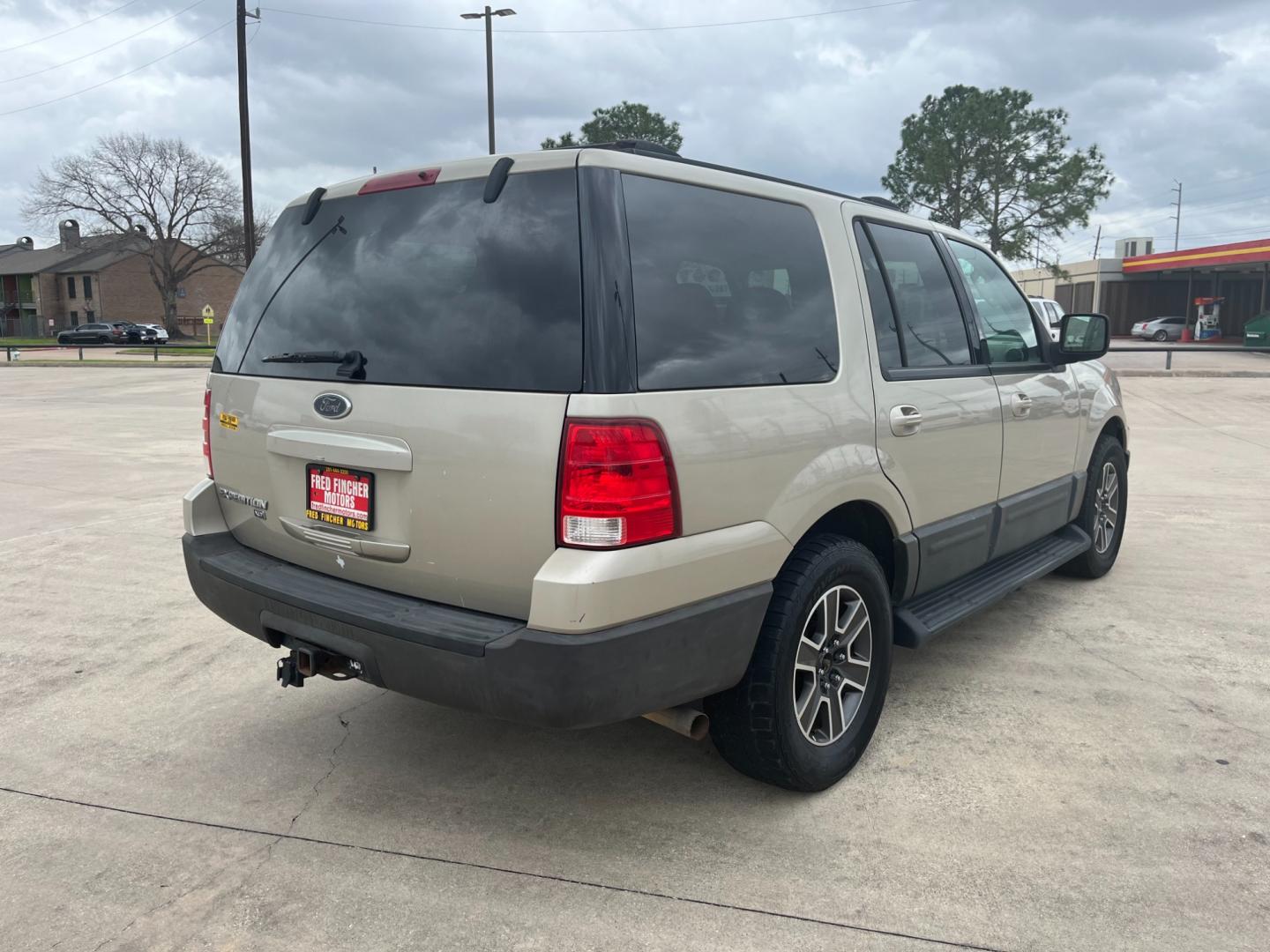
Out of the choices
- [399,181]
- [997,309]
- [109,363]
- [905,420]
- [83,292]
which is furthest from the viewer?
[83,292]

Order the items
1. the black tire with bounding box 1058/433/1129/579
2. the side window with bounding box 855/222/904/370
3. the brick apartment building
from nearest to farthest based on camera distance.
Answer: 1. the side window with bounding box 855/222/904/370
2. the black tire with bounding box 1058/433/1129/579
3. the brick apartment building

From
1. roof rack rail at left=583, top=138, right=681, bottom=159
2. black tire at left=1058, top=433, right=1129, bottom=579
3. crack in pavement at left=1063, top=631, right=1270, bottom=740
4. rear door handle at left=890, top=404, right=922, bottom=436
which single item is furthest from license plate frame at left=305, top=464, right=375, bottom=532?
black tire at left=1058, top=433, right=1129, bottom=579

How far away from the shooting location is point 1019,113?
5125cm

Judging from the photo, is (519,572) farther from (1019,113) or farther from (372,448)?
(1019,113)

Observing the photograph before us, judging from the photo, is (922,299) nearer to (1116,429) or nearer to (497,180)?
(497,180)

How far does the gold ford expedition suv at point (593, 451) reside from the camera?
8.05 feet

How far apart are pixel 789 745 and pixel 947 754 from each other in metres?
0.81

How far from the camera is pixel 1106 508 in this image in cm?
552

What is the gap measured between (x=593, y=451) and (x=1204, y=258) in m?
52.8

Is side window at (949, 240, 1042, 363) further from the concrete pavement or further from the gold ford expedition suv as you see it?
the concrete pavement

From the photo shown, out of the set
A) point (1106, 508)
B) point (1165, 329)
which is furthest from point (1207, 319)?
point (1106, 508)

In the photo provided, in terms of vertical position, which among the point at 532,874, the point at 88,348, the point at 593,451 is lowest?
the point at 532,874

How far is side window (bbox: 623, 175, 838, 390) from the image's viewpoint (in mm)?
2588

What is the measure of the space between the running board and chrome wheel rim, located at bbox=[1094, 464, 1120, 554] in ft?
1.06
